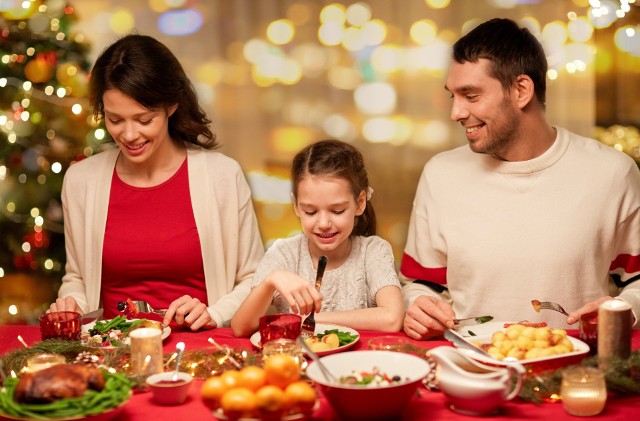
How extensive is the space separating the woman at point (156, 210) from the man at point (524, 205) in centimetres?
68

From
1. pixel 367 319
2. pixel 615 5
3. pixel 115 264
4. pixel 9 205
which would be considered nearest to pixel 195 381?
pixel 367 319

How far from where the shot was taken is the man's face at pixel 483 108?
2537 mm

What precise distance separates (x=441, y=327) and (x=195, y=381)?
68 cm

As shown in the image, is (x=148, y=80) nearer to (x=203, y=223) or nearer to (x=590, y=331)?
(x=203, y=223)

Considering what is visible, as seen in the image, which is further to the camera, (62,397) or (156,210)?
(156,210)

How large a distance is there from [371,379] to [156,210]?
1443 millimetres

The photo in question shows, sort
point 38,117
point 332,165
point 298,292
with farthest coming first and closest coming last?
point 38,117
point 332,165
point 298,292

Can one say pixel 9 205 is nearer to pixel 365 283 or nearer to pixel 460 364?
pixel 365 283

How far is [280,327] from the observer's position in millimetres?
1919

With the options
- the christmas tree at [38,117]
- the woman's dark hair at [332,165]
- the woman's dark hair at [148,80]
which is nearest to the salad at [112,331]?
the woman's dark hair at [332,165]

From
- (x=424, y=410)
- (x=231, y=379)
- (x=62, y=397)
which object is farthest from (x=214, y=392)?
(x=424, y=410)

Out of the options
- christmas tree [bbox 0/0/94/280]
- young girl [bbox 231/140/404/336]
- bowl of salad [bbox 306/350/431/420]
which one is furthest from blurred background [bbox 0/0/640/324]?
bowl of salad [bbox 306/350/431/420]

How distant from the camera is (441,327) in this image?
6.93 ft

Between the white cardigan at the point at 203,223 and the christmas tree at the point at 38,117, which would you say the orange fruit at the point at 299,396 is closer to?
the white cardigan at the point at 203,223
